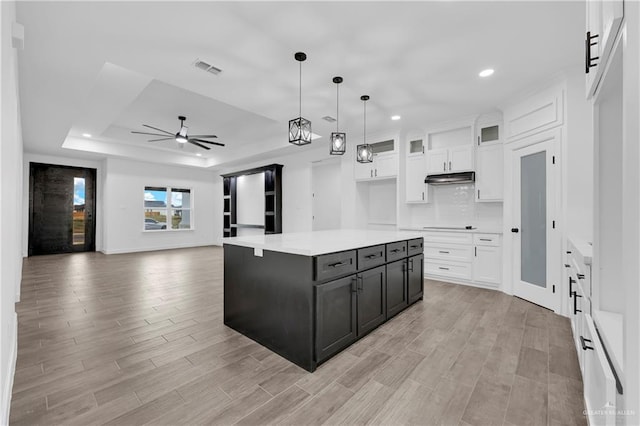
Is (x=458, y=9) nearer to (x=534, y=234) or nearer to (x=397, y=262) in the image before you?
(x=397, y=262)

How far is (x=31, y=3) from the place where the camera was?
7.03 ft

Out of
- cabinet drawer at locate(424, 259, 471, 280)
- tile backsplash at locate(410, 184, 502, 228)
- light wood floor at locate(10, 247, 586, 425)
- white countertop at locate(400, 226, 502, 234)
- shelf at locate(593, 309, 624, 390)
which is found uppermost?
tile backsplash at locate(410, 184, 502, 228)

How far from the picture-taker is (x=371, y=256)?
263 centimetres

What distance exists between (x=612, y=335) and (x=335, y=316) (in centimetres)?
158

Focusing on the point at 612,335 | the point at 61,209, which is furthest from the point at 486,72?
the point at 61,209

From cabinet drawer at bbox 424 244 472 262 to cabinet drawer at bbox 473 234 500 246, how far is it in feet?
0.53

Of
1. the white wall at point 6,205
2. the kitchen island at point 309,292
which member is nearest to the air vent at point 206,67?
the white wall at point 6,205

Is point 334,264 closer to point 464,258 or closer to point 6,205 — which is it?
point 6,205

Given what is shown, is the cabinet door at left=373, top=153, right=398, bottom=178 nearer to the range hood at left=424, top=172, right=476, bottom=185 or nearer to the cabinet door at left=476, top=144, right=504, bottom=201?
the range hood at left=424, top=172, right=476, bottom=185

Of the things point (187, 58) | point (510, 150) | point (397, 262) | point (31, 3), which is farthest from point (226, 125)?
point (510, 150)

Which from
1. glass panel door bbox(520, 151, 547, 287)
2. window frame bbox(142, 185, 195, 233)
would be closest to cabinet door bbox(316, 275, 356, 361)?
glass panel door bbox(520, 151, 547, 287)

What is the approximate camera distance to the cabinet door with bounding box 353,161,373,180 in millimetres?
5789

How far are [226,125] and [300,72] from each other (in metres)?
3.33

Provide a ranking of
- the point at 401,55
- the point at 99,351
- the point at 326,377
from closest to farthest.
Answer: the point at 326,377 < the point at 99,351 < the point at 401,55
